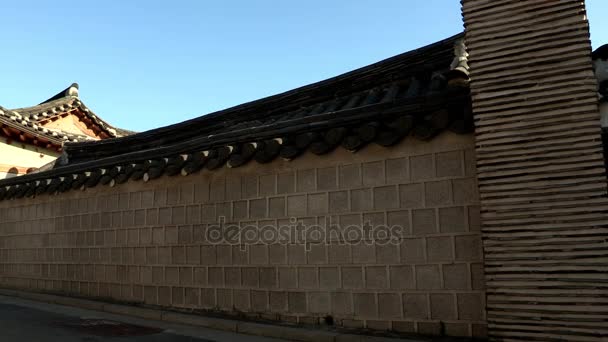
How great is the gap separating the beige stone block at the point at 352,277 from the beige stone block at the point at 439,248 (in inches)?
32.9

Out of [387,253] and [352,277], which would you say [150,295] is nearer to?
[352,277]

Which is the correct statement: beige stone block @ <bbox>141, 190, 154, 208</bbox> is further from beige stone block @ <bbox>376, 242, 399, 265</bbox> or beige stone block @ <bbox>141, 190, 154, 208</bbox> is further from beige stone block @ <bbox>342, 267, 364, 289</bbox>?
beige stone block @ <bbox>376, 242, 399, 265</bbox>

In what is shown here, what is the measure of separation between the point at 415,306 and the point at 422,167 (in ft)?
4.84

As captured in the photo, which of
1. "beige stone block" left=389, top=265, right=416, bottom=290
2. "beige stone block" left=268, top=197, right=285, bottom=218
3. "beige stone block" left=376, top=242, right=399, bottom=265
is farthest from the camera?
"beige stone block" left=268, top=197, right=285, bottom=218

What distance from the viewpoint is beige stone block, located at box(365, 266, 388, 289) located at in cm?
489

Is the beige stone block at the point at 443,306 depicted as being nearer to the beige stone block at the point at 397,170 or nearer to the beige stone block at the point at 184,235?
the beige stone block at the point at 397,170

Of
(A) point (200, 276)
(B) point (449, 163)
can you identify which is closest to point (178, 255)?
(A) point (200, 276)

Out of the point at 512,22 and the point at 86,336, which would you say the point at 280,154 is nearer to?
the point at 512,22

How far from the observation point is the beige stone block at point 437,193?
181 inches

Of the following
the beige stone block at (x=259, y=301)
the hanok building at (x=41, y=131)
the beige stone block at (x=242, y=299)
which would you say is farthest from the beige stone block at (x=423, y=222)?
the hanok building at (x=41, y=131)

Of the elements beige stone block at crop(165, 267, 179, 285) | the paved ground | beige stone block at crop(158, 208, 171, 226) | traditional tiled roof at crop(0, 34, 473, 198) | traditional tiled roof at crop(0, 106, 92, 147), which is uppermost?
traditional tiled roof at crop(0, 106, 92, 147)

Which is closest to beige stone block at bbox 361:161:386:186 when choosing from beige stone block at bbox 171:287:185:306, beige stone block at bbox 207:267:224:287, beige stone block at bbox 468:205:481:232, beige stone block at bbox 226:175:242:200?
beige stone block at bbox 468:205:481:232

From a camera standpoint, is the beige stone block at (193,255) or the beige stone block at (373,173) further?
the beige stone block at (193,255)

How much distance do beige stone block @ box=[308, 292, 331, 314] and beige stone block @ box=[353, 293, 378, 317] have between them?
0.37 m
